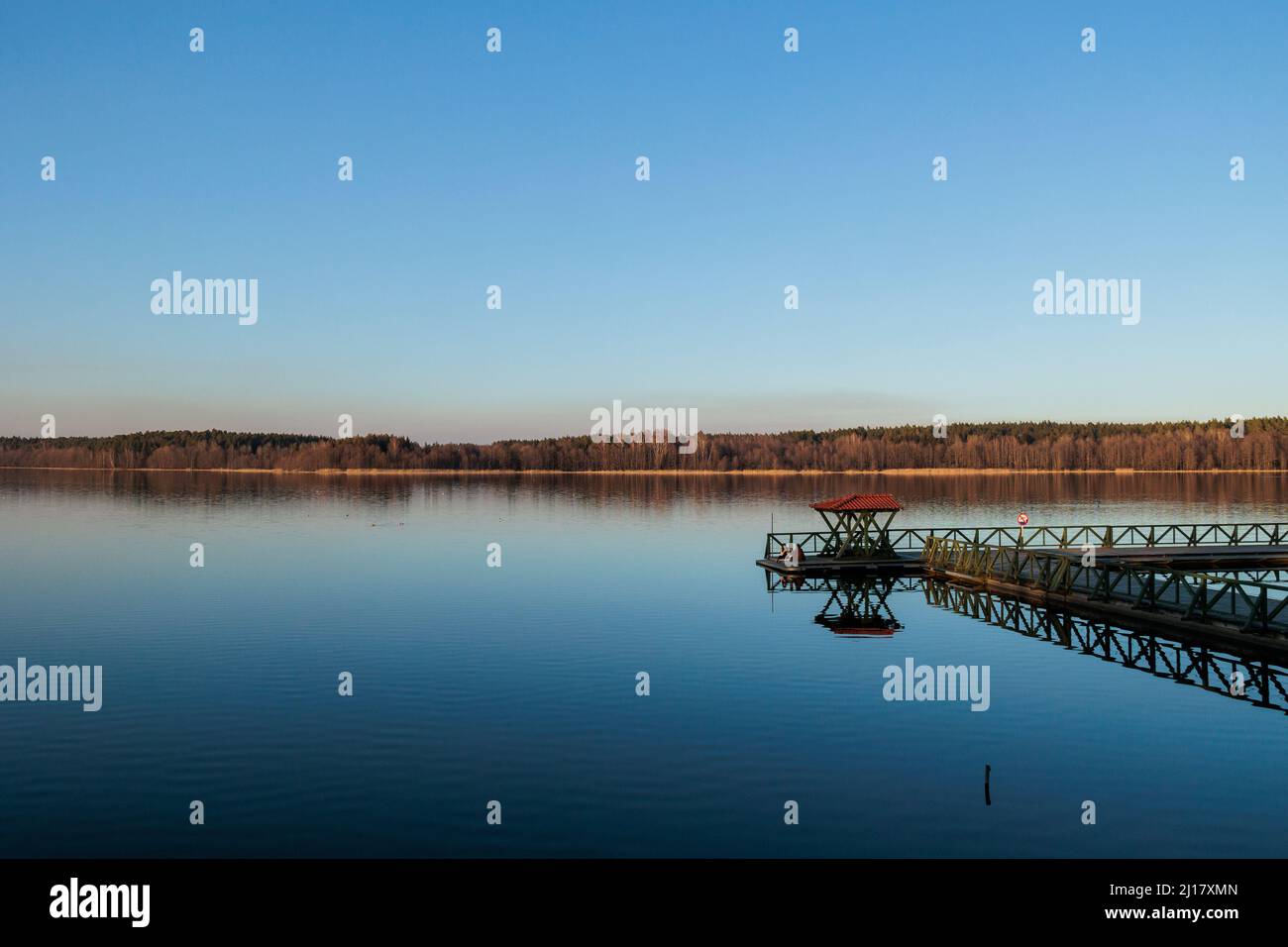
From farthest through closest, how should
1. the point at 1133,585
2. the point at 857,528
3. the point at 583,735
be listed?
the point at 857,528
the point at 1133,585
the point at 583,735

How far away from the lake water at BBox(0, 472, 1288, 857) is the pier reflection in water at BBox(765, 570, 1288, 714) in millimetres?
878

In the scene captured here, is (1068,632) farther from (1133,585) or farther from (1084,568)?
(1084,568)

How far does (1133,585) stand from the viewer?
4338cm

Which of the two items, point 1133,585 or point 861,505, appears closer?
point 1133,585

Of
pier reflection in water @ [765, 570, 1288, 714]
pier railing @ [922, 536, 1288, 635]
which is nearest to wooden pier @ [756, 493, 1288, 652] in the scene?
pier railing @ [922, 536, 1288, 635]

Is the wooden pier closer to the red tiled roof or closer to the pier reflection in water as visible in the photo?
the red tiled roof

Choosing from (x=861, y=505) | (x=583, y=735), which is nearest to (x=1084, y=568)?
(x=861, y=505)

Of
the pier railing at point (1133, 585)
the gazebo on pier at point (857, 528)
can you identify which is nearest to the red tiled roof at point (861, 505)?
the gazebo on pier at point (857, 528)

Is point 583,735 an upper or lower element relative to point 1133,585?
lower

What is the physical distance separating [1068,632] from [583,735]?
75.0ft

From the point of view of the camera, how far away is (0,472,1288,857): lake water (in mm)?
17391

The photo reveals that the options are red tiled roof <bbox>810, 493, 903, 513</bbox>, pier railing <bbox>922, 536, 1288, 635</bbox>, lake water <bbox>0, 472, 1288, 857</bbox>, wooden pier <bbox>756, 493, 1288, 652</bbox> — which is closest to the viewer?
lake water <bbox>0, 472, 1288, 857</bbox>
